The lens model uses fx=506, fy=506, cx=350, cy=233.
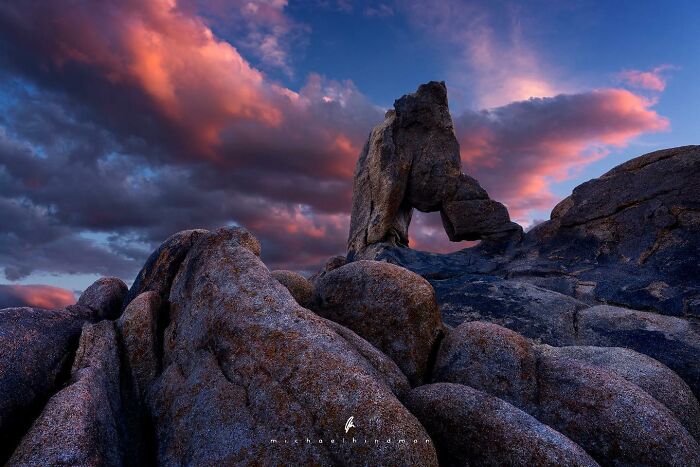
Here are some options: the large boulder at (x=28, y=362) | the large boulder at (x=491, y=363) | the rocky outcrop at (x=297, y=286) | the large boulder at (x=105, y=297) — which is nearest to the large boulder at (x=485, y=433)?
the large boulder at (x=491, y=363)

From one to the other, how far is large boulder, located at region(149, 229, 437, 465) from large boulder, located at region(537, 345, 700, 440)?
24.5 feet

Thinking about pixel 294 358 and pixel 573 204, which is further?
pixel 573 204

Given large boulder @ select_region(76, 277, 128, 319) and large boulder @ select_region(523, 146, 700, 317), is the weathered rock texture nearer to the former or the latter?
large boulder @ select_region(523, 146, 700, 317)

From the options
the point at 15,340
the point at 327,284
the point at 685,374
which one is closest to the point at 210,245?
the point at 327,284

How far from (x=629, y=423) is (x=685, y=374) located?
9.03 meters

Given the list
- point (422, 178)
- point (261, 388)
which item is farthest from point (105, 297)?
point (422, 178)

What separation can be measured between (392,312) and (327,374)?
15.6 feet

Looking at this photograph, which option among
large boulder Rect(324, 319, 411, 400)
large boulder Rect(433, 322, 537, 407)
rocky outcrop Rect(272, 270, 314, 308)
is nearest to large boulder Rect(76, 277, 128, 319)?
rocky outcrop Rect(272, 270, 314, 308)

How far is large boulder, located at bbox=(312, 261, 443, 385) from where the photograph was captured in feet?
44.2

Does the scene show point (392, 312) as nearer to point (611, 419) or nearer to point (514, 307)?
point (611, 419)

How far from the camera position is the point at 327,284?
15.0 meters

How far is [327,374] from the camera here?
A: 920 centimetres

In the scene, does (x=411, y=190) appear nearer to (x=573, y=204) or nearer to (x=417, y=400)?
(x=573, y=204)

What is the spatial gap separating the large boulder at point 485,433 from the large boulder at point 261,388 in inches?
62.7
